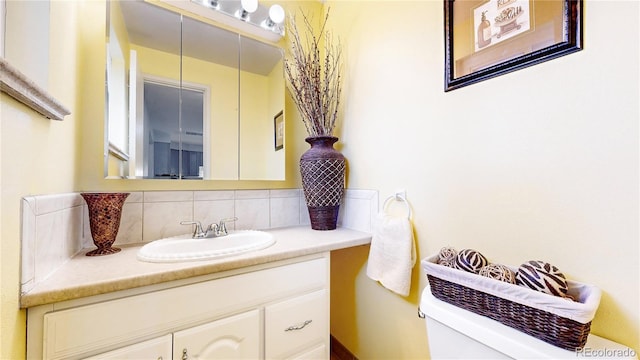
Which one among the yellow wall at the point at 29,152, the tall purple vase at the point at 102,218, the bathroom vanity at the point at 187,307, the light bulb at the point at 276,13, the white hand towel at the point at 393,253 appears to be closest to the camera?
the yellow wall at the point at 29,152

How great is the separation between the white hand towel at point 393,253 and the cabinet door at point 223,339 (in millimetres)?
544

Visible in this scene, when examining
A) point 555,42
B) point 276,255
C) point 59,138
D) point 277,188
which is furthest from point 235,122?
point 555,42

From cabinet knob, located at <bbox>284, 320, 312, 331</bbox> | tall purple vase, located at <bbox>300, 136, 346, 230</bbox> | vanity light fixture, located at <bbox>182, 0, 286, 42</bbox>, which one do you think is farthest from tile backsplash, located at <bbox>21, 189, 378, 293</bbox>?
vanity light fixture, located at <bbox>182, 0, 286, 42</bbox>

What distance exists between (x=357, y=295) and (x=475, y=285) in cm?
84

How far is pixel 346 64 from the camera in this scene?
4.68ft

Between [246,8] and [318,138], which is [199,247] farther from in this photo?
[246,8]

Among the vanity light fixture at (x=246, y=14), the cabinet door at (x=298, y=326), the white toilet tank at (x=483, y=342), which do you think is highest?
the vanity light fixture at (x=246, y=14)

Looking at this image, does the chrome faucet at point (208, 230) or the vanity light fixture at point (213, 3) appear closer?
the chrome faucet at point (208, 230)

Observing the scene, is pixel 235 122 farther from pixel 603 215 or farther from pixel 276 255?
pixel 603 215

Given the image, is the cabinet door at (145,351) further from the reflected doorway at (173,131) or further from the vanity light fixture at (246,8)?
the vanity light fixture at (246,8)

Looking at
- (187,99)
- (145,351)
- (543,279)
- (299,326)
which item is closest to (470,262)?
(543,279)

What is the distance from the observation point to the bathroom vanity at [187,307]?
0.60 m

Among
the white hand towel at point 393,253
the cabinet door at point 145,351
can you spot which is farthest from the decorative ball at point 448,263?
the cabinet door at point 145,351

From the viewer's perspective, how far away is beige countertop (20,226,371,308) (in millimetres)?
588
